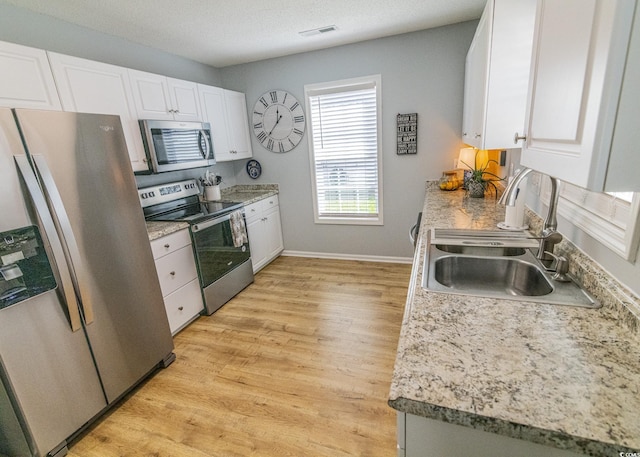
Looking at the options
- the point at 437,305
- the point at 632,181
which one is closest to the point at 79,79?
the point at 437,305

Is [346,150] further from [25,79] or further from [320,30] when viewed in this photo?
[25,79]

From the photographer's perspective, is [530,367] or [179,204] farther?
[179,204]

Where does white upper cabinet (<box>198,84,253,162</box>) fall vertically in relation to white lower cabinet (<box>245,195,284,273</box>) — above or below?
above

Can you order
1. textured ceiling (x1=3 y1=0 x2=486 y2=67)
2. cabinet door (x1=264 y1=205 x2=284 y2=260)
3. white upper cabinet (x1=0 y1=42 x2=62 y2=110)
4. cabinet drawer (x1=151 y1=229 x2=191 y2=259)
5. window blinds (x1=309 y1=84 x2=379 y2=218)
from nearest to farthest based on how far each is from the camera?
white upper cabinet (x1=0 y1=42 x2=62 y2=110) < textured ceiling (x1=3 y1=0 x2=486 y2=67) < cabinet drawer (x1=151 y1=229 x2=191 y2=259) < window blinds (x1=309 y1=84 x2=379 y2=218) < cabinet door (x1=264 y1=205 x2=284 y2=260)

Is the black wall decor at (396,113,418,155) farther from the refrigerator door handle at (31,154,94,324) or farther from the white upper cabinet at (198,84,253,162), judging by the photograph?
the refrigerator door handle at (31,154,94,324)

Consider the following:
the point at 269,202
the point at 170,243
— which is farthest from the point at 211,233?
the point at 269,202

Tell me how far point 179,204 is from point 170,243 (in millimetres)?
886

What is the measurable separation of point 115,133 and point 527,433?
2.19 meters

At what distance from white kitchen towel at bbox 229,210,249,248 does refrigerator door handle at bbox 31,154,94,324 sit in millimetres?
1472

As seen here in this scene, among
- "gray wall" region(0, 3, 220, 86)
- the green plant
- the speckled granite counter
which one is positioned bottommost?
the speckled granite counter

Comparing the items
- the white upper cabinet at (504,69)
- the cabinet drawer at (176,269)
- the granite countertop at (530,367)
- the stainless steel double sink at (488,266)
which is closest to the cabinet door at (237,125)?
the cabinet drawer at (176,269)

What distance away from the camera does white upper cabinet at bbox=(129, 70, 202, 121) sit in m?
2.44

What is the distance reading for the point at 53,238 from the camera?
4.59ft

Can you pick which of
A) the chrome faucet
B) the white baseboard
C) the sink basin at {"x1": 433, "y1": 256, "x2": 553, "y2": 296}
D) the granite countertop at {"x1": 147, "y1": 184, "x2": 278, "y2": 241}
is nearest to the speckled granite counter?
the granite countertop at {"x1": 147, "y1": 184, "x2": 278, "y2": 241}
